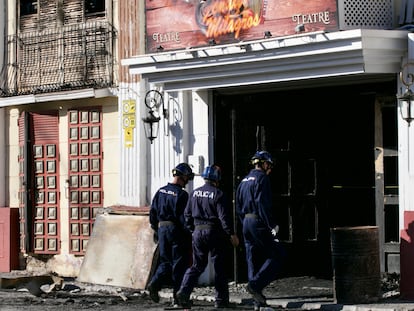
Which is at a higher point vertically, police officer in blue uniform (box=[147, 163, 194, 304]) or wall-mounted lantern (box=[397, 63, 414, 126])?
wall-mounted lantern (box=[397, 63, 414, 126])

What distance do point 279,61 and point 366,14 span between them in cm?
137

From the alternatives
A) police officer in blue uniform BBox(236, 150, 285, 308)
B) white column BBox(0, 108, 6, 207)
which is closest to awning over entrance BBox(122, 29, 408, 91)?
police officer in blue uniform BBox(236, 150, 285, 308)

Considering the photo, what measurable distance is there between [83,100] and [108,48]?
104 centimetres

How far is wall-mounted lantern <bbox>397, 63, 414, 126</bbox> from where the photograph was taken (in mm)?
13797

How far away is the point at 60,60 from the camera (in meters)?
18.6

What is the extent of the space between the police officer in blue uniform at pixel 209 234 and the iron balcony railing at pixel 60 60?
452 cm

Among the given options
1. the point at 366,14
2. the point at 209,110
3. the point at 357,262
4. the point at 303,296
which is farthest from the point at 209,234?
the point at 366,14

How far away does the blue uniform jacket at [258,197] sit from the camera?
1350 cm

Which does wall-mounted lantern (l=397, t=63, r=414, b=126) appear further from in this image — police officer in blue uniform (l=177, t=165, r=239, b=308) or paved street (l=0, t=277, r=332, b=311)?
paved street (l=0, t=277, r=332, b=311)

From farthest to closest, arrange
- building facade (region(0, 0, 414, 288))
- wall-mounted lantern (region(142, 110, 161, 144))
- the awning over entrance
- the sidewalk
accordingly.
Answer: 1. wall-mounted lantern (region(142, 110, 161, 144))
2. building facade (region(0, 0, 414, 288))
3. the awning over entrance
4. the sidewalk

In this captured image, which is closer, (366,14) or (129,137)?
(366,14)

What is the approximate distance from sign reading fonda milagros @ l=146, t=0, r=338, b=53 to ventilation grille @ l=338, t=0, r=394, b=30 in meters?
0.13

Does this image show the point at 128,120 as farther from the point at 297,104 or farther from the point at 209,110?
the point at 297,104

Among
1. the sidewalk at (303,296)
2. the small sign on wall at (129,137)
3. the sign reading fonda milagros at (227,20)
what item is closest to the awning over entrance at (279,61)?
the sign reading fonda milagros at (227,20)
